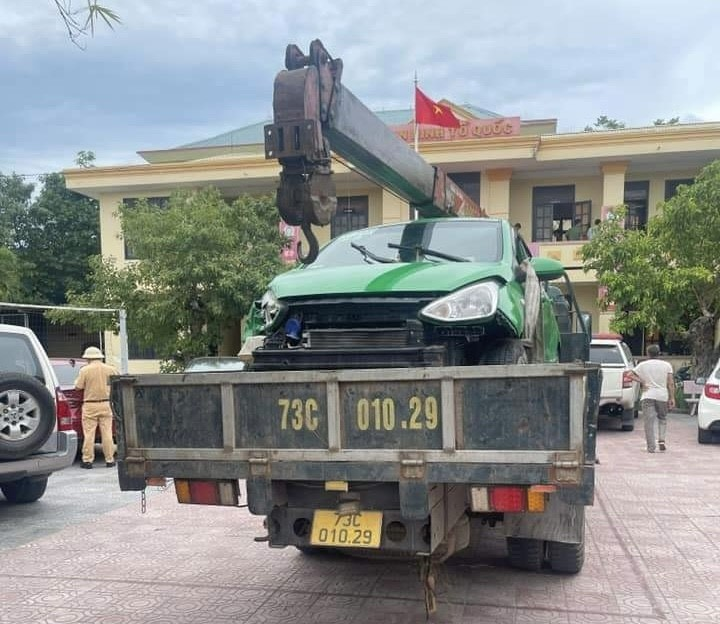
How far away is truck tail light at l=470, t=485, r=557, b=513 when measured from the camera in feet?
10.0

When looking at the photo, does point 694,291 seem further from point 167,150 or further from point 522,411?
point 167,150

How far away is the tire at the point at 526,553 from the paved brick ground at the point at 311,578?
0.07 metres

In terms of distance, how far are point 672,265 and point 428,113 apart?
776 centimetres

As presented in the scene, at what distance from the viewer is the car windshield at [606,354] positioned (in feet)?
41.3

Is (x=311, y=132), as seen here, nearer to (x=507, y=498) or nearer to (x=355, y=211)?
(x=507, y=498)

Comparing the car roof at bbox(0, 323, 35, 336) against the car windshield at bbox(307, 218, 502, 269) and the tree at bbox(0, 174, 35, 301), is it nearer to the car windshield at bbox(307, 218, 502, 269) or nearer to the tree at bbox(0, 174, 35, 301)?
the car windshield at bbox(307, 218, 502, 269)

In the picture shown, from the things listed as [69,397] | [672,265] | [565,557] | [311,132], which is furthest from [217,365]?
[672,265]

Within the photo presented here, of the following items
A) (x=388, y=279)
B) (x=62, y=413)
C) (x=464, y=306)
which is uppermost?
(x=388, y=279)

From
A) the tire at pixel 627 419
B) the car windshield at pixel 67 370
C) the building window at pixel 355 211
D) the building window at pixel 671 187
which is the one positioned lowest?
the tire at pixel 627 419

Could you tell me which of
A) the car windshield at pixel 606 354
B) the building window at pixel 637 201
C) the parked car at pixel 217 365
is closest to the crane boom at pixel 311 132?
the parked car at pixel 217 365

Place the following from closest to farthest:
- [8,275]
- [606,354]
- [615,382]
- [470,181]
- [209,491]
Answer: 1. [209,491]
2. [615,382]
3. [606,354]
4. [470,181]
5. [8,275]

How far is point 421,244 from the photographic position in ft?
16.0

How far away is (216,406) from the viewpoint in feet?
11.2

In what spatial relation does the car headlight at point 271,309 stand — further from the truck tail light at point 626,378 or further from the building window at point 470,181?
the building window at point 470,181
